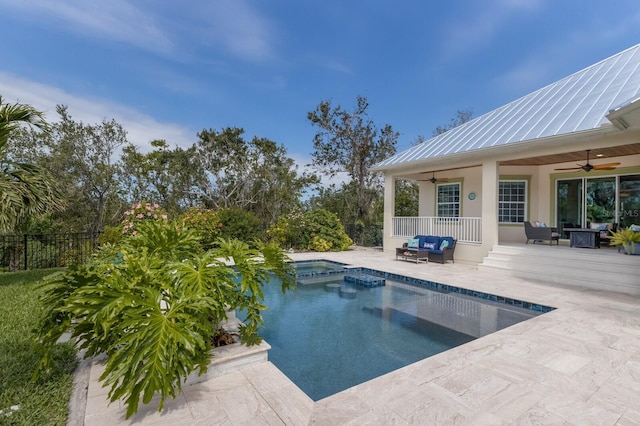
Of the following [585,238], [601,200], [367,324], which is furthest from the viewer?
[601,200]

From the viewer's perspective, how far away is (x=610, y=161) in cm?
1059

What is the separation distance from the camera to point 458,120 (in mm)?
25781

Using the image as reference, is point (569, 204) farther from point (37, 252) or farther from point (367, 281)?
point (37, 252)

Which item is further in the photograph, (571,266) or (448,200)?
(448,200)

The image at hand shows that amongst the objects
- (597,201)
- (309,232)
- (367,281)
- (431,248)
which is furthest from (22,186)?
(597,201)

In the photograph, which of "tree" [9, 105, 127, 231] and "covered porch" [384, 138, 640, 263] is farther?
"tree" [9, 105, 127, 231]

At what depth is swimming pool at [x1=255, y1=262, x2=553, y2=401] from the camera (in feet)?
13.0

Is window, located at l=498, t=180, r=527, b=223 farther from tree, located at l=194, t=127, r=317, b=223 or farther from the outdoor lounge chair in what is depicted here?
tree, located at l=194, t=127, r=317, b=223

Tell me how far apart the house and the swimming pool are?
14.9 feet

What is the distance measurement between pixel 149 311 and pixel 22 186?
6.20 metres

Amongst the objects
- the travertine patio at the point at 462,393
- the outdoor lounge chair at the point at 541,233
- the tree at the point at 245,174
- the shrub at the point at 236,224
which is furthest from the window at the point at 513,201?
the tree at the point at 245,174

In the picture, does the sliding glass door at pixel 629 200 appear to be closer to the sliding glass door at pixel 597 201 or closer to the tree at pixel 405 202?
the sliding glass door at pixel 597 201

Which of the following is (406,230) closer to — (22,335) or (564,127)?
(564,127)

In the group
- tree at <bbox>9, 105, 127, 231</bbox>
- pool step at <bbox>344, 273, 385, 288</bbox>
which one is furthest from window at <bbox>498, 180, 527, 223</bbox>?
tree at <bbox>9, 105, 127, 231</bbox>
